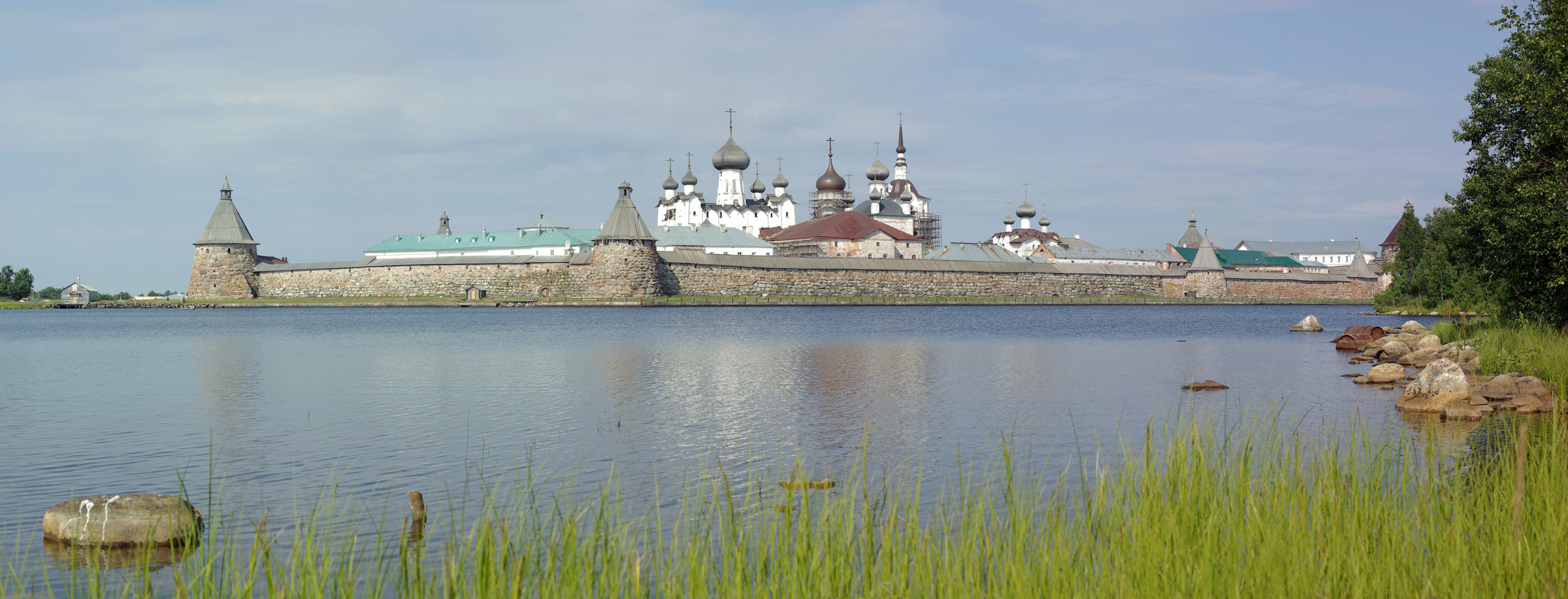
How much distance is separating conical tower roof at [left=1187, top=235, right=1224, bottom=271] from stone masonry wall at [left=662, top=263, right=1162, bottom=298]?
16.8 ft

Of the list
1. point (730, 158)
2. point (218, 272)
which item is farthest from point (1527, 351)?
point (730, 158)

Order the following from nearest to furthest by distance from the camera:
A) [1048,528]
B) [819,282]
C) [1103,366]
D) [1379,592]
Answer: [1379,592], [1048,528], [1103,366], [819,282]

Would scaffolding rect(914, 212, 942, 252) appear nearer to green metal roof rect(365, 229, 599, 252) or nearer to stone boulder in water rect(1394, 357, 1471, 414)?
green metal roof rect(365, 229, 599, 252)

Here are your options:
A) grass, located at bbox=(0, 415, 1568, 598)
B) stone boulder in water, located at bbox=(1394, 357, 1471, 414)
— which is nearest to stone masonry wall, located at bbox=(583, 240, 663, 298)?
stone boulder in water, located at bbox=(1394, 357, 1471, 414)

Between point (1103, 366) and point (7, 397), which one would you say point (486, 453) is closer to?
point (7, 397)

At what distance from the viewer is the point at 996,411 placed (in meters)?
12.4

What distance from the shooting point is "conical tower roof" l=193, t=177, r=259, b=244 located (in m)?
66.4

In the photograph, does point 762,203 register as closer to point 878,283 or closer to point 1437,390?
point 878,283

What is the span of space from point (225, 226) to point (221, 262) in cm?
221

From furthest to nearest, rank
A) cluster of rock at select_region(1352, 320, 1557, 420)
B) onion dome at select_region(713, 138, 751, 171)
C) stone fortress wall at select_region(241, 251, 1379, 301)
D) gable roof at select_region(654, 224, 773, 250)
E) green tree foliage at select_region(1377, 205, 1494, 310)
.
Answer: onion dome at select_region(713, 138, 751, 171), gable roof at select_region(654, 224, 773, 250), stone fortress wall at select_region(241, 251, 1379, 301), green tree foliage at select_region(1377, 205, 1494, 310), cluster of rock at select_region(1352, 320, 1557, 420)

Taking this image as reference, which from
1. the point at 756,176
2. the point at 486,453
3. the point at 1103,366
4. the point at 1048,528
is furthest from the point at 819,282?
the point at 1048,528

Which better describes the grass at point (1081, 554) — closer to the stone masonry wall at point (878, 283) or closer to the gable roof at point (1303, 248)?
the stone masonry wall at point (878, 283)

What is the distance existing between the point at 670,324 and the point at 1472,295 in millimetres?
24894

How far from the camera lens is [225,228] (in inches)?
2628
